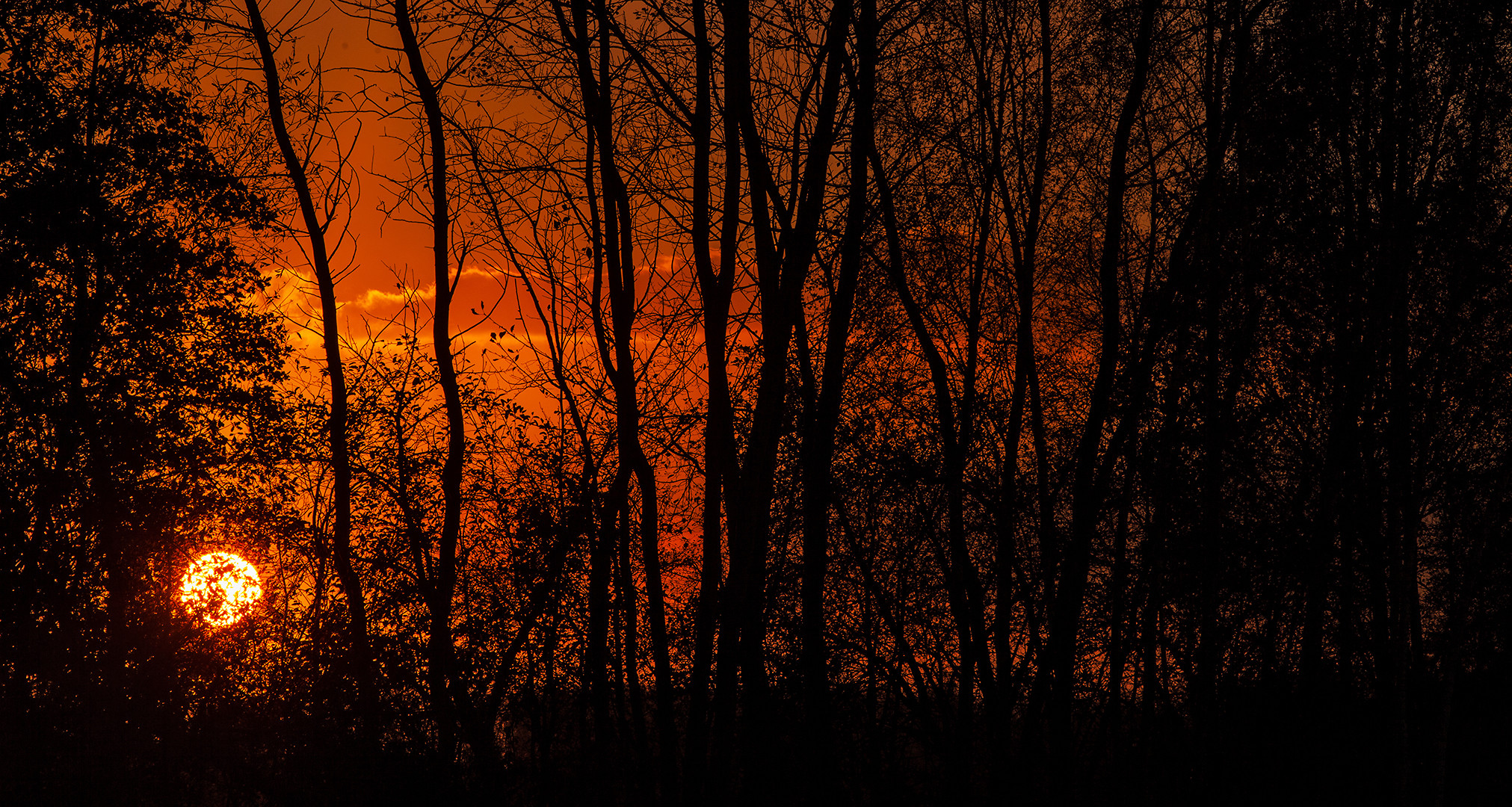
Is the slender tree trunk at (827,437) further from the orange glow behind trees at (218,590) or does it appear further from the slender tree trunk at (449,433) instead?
the orange glow behind trees at (218,590)

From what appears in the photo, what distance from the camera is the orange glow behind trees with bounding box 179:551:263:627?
1442 cm

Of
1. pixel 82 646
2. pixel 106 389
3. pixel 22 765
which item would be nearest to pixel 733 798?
pixel 22 765

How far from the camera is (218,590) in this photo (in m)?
14.9

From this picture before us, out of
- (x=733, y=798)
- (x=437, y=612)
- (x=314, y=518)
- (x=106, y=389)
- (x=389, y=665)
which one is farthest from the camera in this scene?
(x=314, y=518)

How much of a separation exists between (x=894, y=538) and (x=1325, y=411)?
574 centimetres

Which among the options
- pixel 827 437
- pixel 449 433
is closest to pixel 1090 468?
pixel 827 437

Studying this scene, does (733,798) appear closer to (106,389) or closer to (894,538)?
(894,538)

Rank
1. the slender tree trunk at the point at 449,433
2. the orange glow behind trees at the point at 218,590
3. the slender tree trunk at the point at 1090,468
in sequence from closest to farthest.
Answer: the slender tree trunk at the point at 1090,468 → the slender tree trunk at the point at 449,433 → the orange glow behind trees at the point at 218,590

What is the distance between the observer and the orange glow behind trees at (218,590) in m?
14.4

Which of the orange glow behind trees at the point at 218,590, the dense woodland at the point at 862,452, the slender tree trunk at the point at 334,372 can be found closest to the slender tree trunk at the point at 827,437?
the dense woodland at the point at 862,452

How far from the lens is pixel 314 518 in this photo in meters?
17.7

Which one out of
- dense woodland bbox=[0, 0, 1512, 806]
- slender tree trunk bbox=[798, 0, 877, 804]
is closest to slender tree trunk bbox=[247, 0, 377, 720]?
dense woodland bbox=[0, 0, 1512, 806]

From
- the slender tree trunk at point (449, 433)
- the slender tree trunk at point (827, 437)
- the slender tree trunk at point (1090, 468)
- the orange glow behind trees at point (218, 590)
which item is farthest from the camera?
the orange glow behind trees at point (218, 590)

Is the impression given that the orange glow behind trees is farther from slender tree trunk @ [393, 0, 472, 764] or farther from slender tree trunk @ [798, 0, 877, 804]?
slender tree trunk @ [798, 0, 877, 804]
